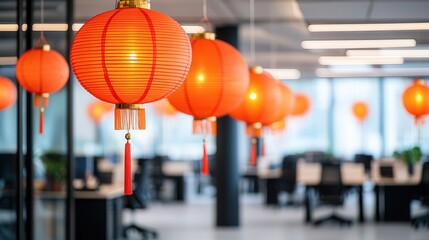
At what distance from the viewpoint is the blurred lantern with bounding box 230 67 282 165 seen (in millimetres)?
5516

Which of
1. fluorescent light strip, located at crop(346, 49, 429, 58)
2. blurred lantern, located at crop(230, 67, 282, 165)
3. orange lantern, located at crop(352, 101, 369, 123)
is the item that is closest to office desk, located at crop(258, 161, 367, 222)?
fluorescent light strip, located at crop(346, 49, 429, 58)

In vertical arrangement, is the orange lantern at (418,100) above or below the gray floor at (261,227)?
above

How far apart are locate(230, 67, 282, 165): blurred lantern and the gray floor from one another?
4.49m

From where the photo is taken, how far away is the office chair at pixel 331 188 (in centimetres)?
1123

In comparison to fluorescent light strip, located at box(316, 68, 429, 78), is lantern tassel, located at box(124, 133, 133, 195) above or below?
below

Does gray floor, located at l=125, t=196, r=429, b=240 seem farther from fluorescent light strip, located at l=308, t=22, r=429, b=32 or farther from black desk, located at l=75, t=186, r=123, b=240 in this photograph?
fluorescent light strip, located at l=308, t=22, r=429, b=32

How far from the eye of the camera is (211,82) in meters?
4.07

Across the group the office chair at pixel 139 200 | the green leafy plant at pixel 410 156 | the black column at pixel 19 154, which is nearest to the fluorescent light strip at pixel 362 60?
the green leafy plant at pixel 410 156

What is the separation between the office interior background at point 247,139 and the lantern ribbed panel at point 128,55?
3.55 metres

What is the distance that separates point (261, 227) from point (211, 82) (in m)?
7.43

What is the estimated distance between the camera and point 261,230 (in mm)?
10883

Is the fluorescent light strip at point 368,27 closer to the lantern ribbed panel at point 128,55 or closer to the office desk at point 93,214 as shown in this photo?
the office desk at point 93,214

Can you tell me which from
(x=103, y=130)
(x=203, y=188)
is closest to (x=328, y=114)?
(x=203, y=188)

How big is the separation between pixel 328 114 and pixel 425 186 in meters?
10.1
